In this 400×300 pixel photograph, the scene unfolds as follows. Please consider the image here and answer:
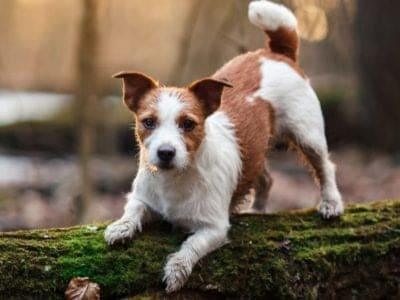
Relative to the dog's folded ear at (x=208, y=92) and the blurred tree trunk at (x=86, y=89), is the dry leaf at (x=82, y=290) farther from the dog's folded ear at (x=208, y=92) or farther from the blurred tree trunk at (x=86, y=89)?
the blurred tree trunk at (x=86, y=89)

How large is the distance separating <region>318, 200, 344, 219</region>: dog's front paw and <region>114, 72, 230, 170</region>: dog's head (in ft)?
3.97

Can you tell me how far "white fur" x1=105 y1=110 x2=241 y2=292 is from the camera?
15.7 feet

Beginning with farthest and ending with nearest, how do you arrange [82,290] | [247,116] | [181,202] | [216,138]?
[247,116] → [216,138] → [181,202] → [82,290]

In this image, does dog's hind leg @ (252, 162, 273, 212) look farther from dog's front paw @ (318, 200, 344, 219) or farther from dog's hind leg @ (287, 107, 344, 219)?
dog's front paw @ (318, 200, 344, 219)

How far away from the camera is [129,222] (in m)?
4.80

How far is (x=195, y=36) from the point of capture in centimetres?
1392

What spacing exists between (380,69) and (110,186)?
4795 mm

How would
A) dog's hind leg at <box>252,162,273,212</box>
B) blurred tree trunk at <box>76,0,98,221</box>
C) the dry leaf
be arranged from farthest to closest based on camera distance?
1. blurred tree trunk at <box>76,0,98,221</box>
2. dog's hind leg at <box>252,162,273,212</box>
3. the dry leaf

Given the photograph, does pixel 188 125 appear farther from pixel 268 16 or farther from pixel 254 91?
pixel 268 16

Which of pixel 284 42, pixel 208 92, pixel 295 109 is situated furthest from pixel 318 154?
pixel 208 92

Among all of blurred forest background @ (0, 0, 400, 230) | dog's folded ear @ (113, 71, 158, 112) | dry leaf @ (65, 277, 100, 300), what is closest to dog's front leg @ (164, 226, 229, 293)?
dry leaf @ (65, 277, 100, 300)

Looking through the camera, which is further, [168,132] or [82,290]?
[168,132]

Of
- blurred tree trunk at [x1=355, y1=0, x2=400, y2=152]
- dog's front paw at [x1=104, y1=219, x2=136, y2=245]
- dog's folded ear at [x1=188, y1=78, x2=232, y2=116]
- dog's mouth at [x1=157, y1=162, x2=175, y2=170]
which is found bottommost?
blurred tree trunk at [x1=355, y1=0, x2=400, y2=152]

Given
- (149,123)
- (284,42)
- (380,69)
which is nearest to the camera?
(149,123)
